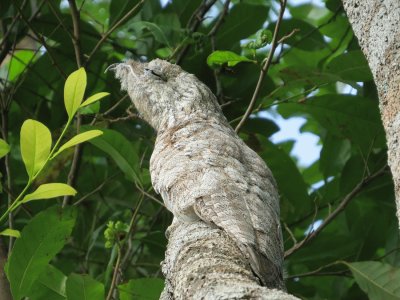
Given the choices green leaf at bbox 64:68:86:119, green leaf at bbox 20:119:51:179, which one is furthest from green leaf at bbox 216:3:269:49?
green leaf at bbox 20:119:51:179

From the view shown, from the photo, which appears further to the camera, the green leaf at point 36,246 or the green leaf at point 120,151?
the green leaf at point 120,151

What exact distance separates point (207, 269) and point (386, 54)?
659mm

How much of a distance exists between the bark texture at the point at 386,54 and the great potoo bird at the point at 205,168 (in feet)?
1.26

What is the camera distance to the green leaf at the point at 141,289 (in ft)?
8.99

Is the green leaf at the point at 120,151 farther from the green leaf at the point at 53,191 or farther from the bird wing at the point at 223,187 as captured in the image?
the green leaf at the point at 53,191

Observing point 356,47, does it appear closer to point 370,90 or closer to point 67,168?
point 370,90

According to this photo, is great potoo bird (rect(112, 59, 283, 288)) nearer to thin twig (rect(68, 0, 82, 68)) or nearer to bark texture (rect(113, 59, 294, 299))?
bark texture (rect(113, 59, 294, 299))

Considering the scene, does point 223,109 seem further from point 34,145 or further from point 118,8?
point 34,145

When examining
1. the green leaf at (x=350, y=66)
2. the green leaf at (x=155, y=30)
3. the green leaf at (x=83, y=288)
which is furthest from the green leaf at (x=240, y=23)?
the green leaf at (x=83, y=288)

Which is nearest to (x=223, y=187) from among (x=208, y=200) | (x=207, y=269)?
(x=208, y=200)

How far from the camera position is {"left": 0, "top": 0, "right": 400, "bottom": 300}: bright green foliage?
3.51m

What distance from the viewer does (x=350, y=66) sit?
11.4 feet

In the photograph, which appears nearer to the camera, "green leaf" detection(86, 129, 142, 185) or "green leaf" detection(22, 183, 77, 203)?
"green leaf" detection(22, 183, 77, 203)

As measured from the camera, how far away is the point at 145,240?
3607 mm
